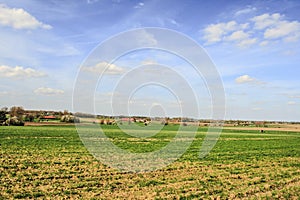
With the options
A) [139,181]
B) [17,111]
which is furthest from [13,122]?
[139,181]

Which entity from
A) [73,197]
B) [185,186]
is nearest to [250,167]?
[185,186]

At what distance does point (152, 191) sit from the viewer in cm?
1283

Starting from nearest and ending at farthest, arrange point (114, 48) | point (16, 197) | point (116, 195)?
point (16, 197), point (116, 195), point (114, 48)

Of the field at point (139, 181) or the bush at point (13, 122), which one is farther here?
the bush at point (13, 122)

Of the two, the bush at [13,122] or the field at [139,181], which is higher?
the bush at [13,122]

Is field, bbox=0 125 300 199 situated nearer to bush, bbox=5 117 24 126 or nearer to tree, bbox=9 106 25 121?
bush, bbox=5 117 24 126

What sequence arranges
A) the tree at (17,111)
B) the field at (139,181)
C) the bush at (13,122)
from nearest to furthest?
1. the field at (139,181)
2. the bush at (13,122)
3. the tree at (17,111)

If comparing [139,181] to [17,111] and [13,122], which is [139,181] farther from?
[17,111]

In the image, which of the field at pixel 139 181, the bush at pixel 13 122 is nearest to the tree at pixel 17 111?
the bush at pixel 13 122

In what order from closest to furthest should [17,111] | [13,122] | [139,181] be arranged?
1. [139,181]
2. [13,122]
3. [17,111]

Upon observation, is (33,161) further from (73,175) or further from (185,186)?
(185,186)

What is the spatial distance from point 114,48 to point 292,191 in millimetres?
12932

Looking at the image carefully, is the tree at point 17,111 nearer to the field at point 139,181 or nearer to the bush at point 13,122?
the bush at point 13,122

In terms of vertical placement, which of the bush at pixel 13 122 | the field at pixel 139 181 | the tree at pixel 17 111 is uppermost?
the tree at pixel 17 111
